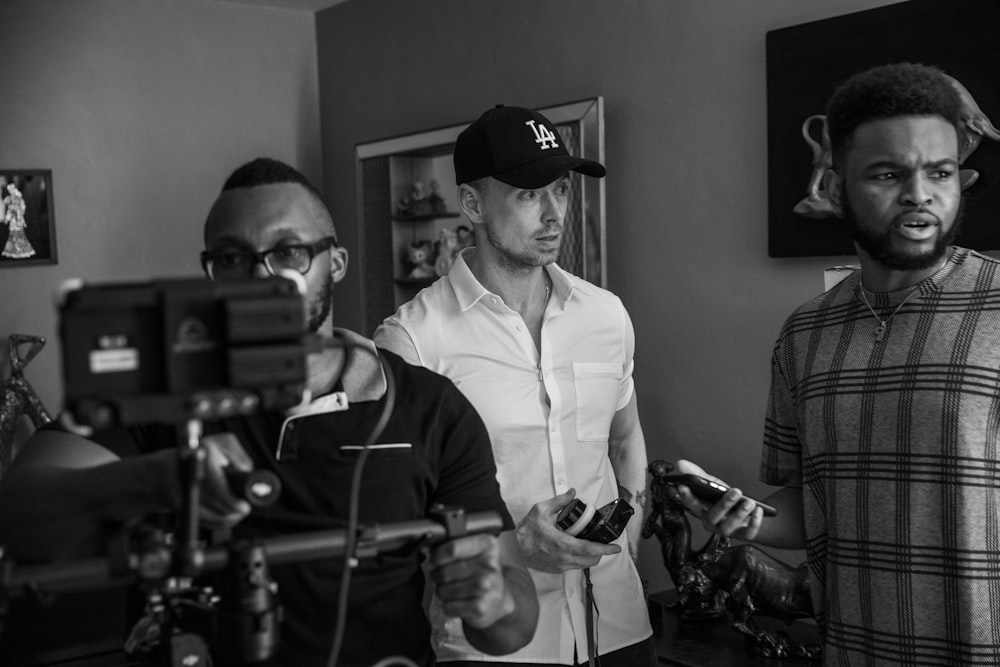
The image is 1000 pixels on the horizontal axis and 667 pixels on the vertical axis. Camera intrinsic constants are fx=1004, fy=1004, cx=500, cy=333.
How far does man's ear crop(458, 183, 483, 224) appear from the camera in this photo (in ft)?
7.51

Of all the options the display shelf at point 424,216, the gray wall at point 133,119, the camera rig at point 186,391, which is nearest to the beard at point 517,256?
the camera rig at point 186,391

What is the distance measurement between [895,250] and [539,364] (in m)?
0.80

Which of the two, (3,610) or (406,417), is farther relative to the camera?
(406,417)

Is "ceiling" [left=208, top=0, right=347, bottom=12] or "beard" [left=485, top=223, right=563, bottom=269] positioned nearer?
"beard" [left=485, top=223, right=563, bottom=269]

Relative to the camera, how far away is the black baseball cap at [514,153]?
2205 millimetres

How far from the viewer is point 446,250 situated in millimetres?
4383

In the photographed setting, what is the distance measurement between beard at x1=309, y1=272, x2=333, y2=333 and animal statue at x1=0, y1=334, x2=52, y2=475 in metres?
3.28

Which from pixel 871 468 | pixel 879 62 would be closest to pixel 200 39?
pixel 879 62

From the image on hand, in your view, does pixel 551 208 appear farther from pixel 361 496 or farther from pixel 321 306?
pixel 361 496

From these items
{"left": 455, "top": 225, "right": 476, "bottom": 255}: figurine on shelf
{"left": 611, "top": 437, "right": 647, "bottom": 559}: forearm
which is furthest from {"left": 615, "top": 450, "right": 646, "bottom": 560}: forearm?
{"left": 455, "top": 225, "right": 476, "bottom": 255}: figurine on shelf

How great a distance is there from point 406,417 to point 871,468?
2.38 feet

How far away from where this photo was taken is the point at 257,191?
57.0 inches

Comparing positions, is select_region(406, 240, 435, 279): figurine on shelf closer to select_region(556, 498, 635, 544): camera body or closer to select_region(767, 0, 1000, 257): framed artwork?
select_region(767, 0, 1000, 257): framed artwork

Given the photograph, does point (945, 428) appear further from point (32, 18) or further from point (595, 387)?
point (32, 18)
